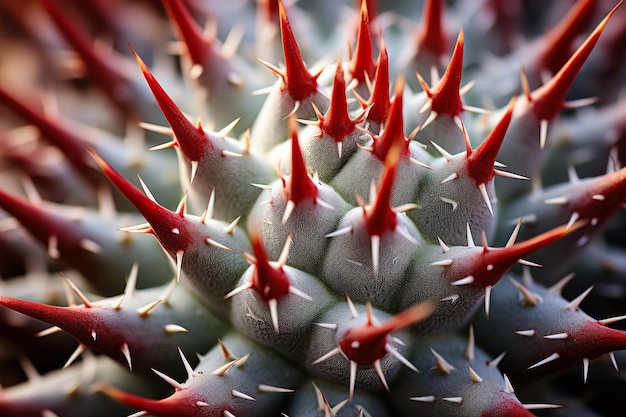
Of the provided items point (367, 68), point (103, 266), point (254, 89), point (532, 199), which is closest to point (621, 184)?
point (532, 199)

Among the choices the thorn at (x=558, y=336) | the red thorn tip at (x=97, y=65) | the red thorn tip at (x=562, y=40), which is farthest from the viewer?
the red thorn tip at (x=97, y=65)

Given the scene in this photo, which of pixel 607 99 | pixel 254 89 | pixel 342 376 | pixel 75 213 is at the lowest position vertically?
pixel 342 376

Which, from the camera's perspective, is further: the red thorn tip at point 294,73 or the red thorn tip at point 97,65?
the red thorn tip at point 97,65

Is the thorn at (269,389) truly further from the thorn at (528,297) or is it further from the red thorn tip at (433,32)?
the red thorn tip at (433,32)

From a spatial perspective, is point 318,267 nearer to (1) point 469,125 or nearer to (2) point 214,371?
(2) point 214,371

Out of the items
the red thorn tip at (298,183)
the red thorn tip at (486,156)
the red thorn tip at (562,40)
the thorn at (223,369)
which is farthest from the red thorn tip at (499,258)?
the red thorn tip at (562,40)
